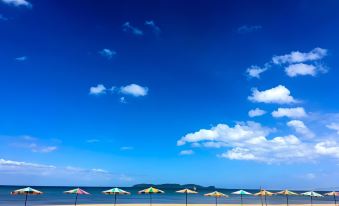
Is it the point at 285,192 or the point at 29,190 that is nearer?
the point at 29,190

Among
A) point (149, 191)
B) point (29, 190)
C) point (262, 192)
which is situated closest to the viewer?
point (29, 190)

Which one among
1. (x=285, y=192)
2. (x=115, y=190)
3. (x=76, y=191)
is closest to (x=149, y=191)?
(x=115, y=190)

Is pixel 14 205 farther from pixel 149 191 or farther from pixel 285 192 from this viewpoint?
pixel 285 192

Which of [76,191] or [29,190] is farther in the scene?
[76,191]

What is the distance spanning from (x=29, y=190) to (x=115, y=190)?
7793mm

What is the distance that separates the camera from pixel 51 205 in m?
45.8

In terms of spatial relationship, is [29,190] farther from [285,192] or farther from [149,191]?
[285,192]

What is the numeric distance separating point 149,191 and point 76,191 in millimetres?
7205

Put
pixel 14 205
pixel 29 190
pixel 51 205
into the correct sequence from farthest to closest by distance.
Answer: pixel 51 205
pixel 14 205
pixel 29 190

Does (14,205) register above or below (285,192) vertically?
below

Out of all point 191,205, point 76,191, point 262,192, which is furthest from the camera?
point 191,205

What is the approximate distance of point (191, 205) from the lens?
52.2m

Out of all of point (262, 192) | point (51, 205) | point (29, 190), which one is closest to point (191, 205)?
point (262, 192)

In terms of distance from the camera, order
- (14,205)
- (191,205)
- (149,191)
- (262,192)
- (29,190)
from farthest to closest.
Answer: (191,205) → (14,205) → (262,192) → (149,191) → (29,190)
